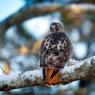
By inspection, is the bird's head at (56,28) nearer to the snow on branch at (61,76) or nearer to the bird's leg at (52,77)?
the snow on branch at (61,76)

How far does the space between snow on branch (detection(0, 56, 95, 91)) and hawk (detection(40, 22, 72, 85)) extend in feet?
0.19

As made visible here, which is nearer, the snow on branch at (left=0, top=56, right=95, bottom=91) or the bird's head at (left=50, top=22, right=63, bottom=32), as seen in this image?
the snow on branch at (left=0, top=56, right=95, bottom=91)

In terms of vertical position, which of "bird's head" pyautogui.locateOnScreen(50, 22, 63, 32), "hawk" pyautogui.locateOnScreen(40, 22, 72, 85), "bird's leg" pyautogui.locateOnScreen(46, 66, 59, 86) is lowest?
"bird's leg" pyautogui.locateOnScreen(46, 66, 59, 86)

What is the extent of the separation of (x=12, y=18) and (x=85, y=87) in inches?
125

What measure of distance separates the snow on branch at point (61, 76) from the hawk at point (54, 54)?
0.06m

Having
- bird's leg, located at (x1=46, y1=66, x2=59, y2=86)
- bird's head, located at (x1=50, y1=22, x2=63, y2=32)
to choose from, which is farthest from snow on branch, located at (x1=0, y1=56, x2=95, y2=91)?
bird's head, located at (x1=50, y1=22, x2=63, y2=32)

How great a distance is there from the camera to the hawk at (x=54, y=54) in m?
4.14

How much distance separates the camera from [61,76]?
4.13 m

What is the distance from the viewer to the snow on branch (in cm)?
404

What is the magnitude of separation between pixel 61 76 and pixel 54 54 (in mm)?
311

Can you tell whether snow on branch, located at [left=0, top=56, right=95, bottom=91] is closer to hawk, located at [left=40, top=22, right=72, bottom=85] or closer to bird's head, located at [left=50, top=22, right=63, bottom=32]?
hawk, located at [left=40, top=22, right=72, bottom=85]

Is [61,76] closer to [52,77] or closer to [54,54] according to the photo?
[52,77]

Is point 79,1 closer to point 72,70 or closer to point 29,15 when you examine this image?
point 29,15

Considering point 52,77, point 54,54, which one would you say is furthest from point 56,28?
point 52,77
